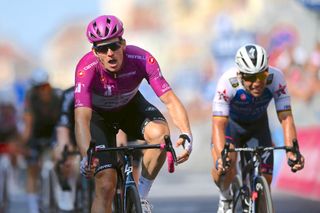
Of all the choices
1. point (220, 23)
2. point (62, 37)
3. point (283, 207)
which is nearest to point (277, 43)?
point (220, 23)

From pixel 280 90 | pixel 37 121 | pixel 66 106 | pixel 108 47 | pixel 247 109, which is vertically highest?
pixel 37 121

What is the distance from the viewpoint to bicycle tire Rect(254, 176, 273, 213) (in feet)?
28.6

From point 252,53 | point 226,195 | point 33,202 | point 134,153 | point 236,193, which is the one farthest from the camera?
point 33,202

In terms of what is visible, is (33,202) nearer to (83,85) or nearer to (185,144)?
(83,85)

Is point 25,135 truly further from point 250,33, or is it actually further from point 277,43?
point 250,33

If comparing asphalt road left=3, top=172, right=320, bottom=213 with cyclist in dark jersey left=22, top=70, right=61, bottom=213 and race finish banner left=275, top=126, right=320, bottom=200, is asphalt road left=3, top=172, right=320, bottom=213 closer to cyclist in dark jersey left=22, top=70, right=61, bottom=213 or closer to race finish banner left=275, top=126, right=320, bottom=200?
race finish banner left=275, top=126, right=320, bottom=200

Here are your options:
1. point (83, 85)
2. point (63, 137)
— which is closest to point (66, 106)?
point (63, 137)

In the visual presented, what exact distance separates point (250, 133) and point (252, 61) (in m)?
1.24

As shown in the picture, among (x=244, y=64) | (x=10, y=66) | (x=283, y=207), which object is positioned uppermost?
(x=10, y=66)

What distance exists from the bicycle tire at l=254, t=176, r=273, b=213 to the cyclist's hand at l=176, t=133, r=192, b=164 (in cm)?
118

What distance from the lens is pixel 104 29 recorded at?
326 inches

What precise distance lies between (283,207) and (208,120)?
28.8m

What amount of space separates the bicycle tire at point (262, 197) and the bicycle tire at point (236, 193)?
25.6 inches

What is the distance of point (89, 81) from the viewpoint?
840 cm
